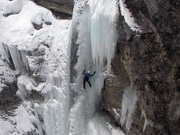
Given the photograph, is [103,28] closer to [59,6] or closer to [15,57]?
[59,6]

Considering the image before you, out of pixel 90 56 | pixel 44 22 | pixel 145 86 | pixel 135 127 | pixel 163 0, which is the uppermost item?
pixel 163 0

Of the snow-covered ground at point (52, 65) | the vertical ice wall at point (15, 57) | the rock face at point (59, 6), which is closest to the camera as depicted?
the snow-covered ground at point (52, 65)

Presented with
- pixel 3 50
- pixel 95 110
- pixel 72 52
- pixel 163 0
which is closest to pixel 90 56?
pixel 72 52

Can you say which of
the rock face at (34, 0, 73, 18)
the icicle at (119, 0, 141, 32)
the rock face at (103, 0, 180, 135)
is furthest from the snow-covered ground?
the rock face at (103, 0, 180, 135)

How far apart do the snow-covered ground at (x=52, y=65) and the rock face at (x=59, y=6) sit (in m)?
0.28

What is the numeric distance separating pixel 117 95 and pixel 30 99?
4.19 metres

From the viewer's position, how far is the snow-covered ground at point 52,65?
844 cm

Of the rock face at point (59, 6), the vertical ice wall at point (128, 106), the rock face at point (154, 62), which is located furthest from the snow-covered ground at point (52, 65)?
the vertical ice wall at point (128, 106)

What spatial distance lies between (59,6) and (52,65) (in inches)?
106

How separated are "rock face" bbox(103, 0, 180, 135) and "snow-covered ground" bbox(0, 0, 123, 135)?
0.67 meters

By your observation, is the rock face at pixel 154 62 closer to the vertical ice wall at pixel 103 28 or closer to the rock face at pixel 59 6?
the vertical ice wall at pixel 103 28

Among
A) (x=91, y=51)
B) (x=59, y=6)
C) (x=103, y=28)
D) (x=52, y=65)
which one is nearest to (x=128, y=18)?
(x=103, y=28)

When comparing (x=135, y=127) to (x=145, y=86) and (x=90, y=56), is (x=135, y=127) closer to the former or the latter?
(x=145, y=86)

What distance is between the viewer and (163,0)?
6.45 metres
